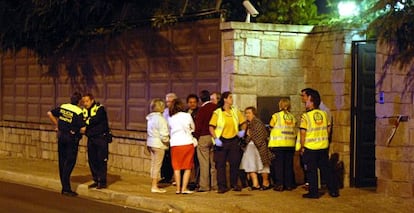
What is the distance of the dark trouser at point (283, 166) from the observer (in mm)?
13117

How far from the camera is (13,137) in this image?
778 inches

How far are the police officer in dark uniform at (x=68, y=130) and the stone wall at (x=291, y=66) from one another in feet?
8.91

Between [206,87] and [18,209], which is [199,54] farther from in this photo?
[18,209]

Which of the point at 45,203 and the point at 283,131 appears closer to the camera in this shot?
the point at 45,203

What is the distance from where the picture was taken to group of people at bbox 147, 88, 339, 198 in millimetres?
12820

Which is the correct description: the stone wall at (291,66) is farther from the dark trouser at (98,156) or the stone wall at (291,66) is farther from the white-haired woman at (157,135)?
the dark trouser at (98,156)

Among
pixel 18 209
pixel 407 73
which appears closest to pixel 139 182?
pixel 18 209

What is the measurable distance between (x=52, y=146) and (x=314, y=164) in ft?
26.9

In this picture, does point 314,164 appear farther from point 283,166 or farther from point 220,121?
point 220,121

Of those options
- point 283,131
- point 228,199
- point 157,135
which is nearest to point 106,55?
point 157,135

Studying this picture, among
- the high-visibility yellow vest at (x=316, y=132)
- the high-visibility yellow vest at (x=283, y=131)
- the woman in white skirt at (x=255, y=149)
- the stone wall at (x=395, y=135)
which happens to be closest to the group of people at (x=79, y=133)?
the woman in white skirt at (x=255, y=149)

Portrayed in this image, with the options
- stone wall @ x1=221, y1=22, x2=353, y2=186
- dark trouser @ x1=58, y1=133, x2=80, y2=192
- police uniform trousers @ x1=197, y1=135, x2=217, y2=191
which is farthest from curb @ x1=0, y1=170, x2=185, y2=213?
stone wall @ x1=221, y1=22, x2=353, y2=186

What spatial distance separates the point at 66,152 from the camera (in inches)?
522

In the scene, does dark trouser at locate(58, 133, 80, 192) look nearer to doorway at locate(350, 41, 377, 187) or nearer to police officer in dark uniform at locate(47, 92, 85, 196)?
police officer in dark uniform at locate(47, 92, 85, 196)
